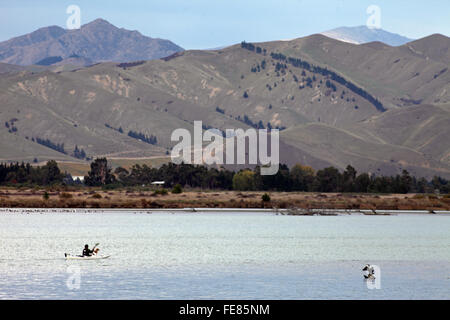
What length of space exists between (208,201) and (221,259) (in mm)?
97737

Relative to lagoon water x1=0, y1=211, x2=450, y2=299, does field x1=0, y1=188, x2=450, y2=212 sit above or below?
above

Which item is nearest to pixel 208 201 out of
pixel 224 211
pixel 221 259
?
pixel 224 211

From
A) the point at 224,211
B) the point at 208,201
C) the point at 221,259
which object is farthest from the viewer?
the point at 208,201

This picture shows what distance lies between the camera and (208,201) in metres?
169

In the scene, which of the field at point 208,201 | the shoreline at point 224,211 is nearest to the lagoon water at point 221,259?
the shoreline at point 224,211

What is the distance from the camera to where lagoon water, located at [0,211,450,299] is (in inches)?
2048

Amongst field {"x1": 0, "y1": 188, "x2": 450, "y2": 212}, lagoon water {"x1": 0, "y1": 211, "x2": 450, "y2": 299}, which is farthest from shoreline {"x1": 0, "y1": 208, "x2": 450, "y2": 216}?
lagoon water {"x1": 0, "y1": 211, "x2": 450, "y2": 299}

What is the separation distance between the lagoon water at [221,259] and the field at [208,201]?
29.0 m

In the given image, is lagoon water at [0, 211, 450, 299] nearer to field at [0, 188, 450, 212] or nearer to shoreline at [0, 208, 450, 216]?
shoreline at [0, 208, 450, 216]

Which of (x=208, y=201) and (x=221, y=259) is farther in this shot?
(x=208, y=201)

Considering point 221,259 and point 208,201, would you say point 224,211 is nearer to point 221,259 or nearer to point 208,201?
point 208,201

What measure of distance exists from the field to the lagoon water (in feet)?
95.1
